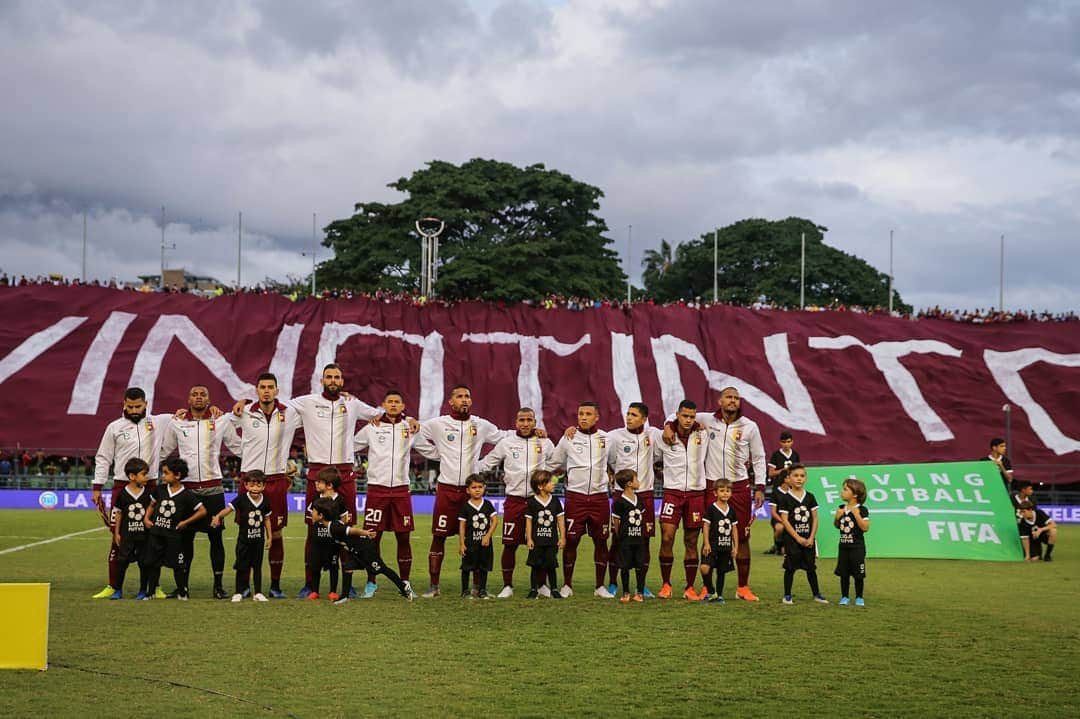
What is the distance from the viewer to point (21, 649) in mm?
7461

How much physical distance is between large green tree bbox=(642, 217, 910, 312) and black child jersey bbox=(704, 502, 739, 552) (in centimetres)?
4178

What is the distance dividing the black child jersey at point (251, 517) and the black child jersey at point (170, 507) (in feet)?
1.41

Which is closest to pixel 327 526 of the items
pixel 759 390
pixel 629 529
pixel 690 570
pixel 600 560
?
pixel 600 560

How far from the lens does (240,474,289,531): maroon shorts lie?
11.9 m

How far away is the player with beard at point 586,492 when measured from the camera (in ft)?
40.3

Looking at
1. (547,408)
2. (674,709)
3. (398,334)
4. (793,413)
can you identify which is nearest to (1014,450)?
(793,413)

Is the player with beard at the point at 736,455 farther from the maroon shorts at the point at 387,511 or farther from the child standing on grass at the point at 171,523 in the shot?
the child standing on grass at the point at 171,523

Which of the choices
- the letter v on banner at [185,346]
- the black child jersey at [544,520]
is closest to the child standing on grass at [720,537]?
the black child jersey at [544,520]

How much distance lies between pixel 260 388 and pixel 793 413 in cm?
2095

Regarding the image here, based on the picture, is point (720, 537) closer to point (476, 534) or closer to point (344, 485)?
point (476, 534)

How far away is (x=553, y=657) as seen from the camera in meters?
8.41

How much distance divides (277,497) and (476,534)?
2141 mm

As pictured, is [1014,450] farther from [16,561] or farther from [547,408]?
[16,561]

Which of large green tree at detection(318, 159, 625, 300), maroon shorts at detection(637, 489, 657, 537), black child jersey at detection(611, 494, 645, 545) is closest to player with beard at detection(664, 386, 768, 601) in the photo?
maroon shorts at detection(637, 489, 657, 537)
